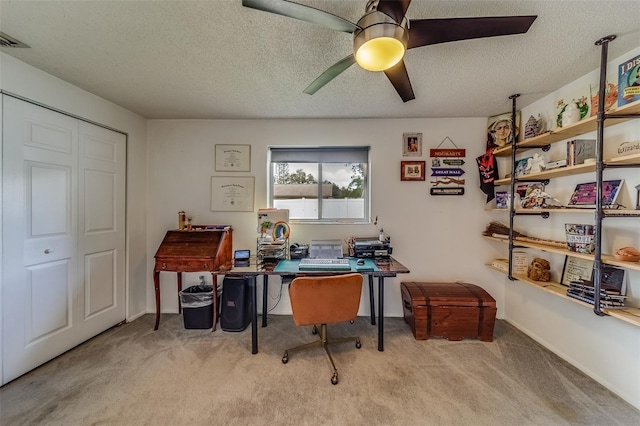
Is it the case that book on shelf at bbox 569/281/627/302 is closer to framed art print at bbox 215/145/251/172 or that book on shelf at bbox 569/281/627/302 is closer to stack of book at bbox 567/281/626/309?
stack of book at bbox 567/281/626/309

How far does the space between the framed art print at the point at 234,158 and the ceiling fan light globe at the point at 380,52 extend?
202cm

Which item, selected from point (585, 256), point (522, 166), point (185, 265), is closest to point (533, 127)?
point (522, 166)

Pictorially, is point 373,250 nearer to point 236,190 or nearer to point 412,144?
point 412,144

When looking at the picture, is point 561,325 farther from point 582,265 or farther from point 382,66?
Result: point 382,66

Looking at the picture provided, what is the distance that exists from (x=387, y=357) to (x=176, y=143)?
11.0 ft

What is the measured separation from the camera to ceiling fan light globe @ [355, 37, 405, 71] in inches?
45.4

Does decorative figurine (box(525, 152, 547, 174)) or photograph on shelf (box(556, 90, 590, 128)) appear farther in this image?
decorative figurine (box(525, 152, 547, 174))

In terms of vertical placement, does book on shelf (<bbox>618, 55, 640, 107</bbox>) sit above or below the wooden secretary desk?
above

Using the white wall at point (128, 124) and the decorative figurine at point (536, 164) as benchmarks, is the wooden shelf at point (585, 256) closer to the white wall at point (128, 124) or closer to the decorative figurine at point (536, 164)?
the decorative figurine at point (536, 164)

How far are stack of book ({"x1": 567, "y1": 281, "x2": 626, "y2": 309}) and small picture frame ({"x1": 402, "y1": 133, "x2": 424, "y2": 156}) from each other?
5.96ft

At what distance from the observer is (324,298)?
1.84 m

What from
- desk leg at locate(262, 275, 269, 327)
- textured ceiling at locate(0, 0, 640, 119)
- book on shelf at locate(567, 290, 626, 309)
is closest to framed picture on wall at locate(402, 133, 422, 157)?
textured ceiling at locate(0, 0, 640, 119)

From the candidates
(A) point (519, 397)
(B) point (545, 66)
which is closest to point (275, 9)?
(B) point (545, 66)

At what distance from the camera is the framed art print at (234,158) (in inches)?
116
